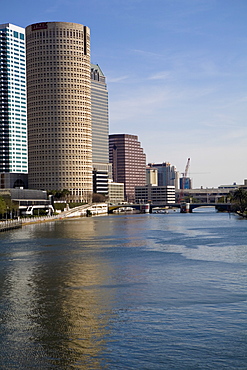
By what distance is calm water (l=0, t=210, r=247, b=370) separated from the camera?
121 feet

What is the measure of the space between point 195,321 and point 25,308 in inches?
618

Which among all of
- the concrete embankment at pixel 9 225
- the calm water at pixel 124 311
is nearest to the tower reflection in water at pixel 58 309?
the calm water at pixel 124 311

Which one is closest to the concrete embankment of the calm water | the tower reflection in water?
the calm water

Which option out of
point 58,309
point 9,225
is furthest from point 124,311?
point 9,225

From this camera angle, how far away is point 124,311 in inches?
1890

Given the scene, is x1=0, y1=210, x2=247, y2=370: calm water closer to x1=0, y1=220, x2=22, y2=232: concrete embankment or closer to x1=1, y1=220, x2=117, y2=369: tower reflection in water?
x1=1, y1=220, x2=117, y2=369: tower reflection in water

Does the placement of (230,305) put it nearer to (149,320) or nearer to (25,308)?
(149,320)

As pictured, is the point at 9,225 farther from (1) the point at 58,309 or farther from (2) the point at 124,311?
(2) the point at 124,311

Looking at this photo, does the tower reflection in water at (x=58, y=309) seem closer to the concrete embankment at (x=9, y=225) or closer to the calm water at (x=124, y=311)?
the calm water at (x=124, y=311)

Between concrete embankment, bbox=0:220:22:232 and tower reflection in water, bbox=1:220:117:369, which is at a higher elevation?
concrete embankment, bbox=0:220:22:232

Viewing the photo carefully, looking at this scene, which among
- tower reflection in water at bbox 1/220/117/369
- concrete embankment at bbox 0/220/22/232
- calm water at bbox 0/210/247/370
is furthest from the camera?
concrete embankment at bbox 0/220/22/232

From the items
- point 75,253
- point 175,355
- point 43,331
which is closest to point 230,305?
point 175,355

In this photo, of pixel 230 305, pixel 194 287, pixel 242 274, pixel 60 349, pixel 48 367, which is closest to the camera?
pixel 48 367

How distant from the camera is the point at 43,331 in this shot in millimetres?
42781
